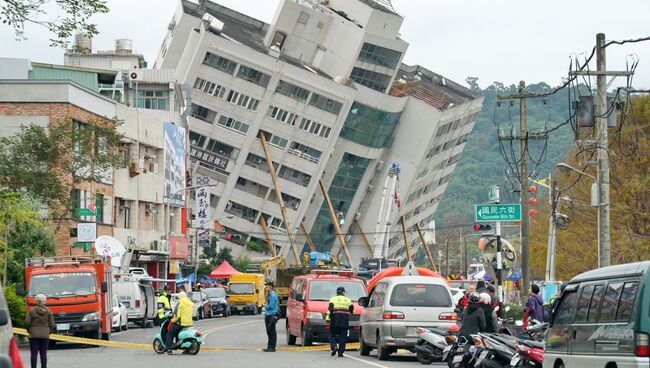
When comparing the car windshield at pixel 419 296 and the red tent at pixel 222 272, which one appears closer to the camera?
the car windshield at pixel 419 296

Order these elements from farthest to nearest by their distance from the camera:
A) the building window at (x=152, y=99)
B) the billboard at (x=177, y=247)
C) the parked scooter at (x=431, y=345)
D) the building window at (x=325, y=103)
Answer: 1. the building window at (x=325, y=103)
2. the building window at (x=152, y=99)
3. the billboard at (x=177, y=247)
4. the parked scooter at (x=431, y=345)

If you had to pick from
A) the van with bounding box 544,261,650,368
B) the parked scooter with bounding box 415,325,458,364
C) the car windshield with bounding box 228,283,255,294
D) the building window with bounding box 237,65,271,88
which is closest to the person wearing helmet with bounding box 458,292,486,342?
the parked scooter with bounding box 415,325,458,364

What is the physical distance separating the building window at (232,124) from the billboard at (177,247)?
957 inches

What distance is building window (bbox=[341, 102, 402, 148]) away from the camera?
109 m

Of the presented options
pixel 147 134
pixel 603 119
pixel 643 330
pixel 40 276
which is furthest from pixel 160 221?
pixel 643 330

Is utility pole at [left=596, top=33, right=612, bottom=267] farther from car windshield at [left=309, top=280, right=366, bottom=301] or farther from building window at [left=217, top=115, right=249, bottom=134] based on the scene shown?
building window at [left=217, top=115, right=249, bottom=134]

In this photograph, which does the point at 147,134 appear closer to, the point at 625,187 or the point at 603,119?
the point at 625,187

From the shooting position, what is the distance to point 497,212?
4044 cm

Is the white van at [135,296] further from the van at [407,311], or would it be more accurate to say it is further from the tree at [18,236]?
the van at [407,311]

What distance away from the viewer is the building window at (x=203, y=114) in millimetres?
103250

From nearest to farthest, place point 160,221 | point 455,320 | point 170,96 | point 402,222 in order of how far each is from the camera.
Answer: point 455,320 < point 160,221 < point 170,96 < point 402,222

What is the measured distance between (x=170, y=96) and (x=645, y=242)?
3853 centimetres

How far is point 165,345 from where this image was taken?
3075 centimetres

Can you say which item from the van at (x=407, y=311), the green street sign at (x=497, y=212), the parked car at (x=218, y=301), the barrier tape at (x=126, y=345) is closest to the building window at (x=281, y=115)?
the parked car at (x=218, y=301)
